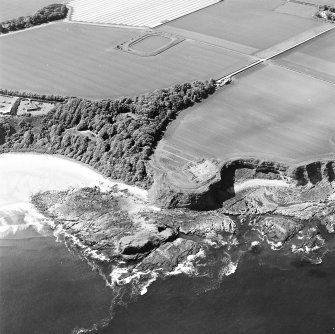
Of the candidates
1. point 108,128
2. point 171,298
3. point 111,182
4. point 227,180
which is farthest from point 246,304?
point 108,128

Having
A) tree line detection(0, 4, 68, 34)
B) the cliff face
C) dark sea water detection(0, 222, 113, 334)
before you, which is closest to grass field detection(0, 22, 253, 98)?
tree line detection(0, 4, 68, 34)

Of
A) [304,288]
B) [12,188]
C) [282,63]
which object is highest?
[282,63]

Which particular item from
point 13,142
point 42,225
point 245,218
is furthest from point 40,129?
point 245,218

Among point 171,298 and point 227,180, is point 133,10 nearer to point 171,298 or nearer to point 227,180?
point 227,180

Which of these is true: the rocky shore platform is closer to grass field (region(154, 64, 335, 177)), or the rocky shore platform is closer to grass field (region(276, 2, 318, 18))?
grass field (region(154, 64, 335, 177))

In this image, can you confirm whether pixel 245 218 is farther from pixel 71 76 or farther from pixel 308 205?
pixel 71 76

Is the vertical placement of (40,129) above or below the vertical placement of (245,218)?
above
